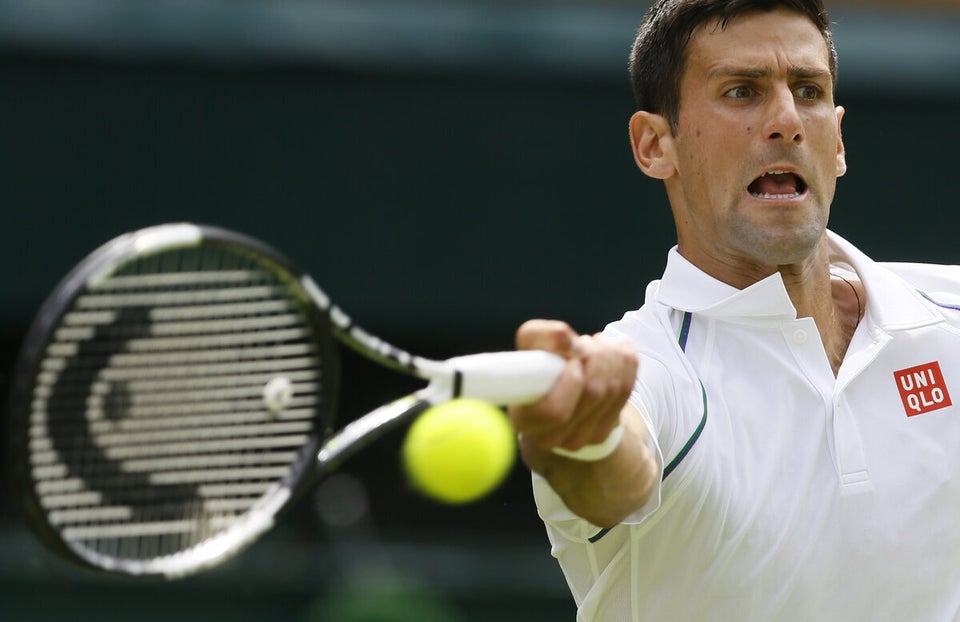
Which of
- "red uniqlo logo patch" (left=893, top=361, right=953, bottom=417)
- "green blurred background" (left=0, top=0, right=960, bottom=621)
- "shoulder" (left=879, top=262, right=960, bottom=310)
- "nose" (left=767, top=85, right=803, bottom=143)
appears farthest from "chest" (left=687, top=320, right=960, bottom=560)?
"green blurred background" (left=0, top=0, right=960, bottom=621)

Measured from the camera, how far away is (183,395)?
96.7 inches

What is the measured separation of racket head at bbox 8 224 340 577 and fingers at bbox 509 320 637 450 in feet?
1.22

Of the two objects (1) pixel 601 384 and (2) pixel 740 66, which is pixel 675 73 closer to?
(2) pixel 740 66

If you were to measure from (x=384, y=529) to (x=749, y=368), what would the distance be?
20.1 feet

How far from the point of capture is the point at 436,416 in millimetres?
4543

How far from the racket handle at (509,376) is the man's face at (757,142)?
29.7 inches

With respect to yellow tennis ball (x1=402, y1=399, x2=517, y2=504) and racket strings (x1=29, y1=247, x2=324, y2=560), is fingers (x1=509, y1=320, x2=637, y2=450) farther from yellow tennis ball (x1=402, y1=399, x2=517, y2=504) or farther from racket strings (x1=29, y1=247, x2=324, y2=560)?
yellow tennis ball (x1=402, y1=399, x2=517, y2=504)

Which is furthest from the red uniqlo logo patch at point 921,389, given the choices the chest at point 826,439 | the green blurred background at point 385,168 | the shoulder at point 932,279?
the green blurred background at point 385,168

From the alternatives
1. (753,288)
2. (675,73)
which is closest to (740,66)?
(675,73)

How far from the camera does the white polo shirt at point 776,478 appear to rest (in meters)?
2.77

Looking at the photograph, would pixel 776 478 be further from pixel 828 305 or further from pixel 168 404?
Result: pixel 168 404

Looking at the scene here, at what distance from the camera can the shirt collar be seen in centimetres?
300

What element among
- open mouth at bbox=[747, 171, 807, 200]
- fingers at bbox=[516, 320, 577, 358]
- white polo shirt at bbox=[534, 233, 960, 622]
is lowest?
white polo shirt at bbox=[534, 233, 960, 622]

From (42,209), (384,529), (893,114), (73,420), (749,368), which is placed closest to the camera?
(73,420)
